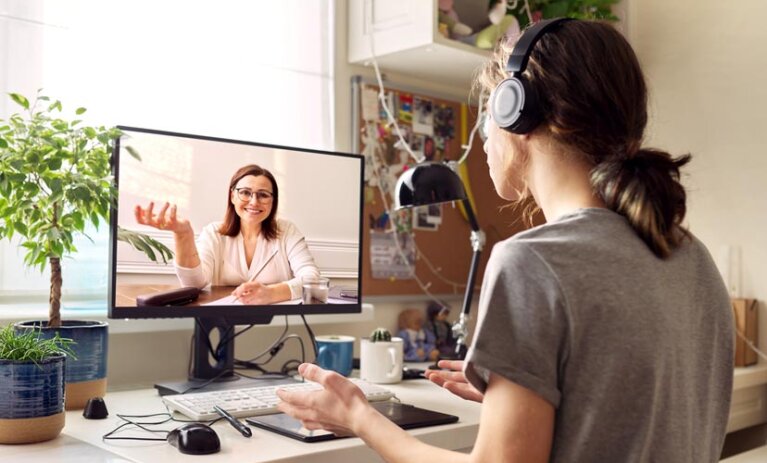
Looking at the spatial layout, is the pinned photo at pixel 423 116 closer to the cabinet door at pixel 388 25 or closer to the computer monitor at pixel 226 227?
the cabinet door at pixel 388 25

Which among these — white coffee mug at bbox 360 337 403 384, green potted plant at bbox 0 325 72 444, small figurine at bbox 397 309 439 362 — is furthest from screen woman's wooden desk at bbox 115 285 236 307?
small figurine at bbox 397 309 439 362

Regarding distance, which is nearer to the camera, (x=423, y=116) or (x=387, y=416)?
(x=387, y=416)

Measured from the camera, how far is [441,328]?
2283 mm

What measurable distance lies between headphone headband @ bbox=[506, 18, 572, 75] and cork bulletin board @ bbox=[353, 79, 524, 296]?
1.15m

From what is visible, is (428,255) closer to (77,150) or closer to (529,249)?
(77,150)

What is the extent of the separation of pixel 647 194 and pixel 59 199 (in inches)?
36.8

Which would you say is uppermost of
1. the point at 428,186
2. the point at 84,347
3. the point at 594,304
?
the point at 428,186

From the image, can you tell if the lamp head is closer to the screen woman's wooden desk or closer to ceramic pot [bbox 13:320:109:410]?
the screen woman's wooden desk

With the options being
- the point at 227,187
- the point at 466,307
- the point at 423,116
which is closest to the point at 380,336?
the point at 466,307

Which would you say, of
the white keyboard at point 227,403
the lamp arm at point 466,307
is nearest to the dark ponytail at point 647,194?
the white keyboard at point 227,403

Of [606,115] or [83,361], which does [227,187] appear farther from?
[606,115]

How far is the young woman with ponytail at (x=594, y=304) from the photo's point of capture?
29.7 inches

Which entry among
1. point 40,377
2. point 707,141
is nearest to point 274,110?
point 40,377

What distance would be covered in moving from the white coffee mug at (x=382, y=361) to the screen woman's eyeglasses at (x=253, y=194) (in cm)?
38
